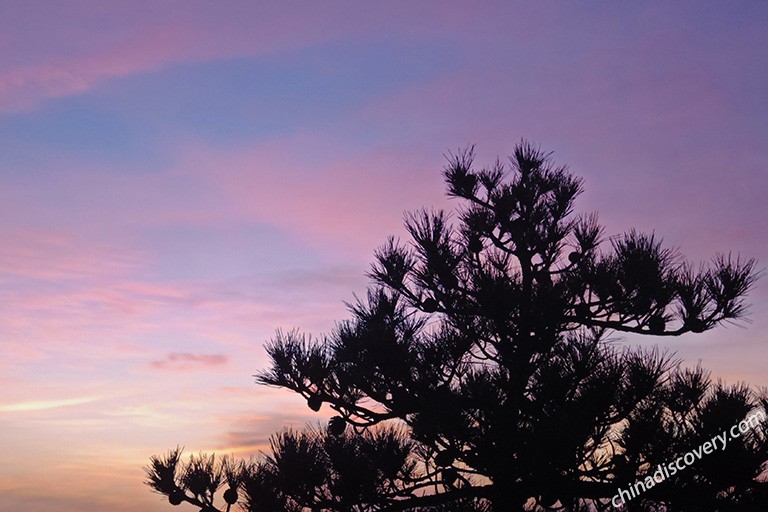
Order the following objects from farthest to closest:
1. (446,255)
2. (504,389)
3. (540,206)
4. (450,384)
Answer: (540,206) → (446,255) → (450,384) → (504,389)

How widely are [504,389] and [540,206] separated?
2.10 metres

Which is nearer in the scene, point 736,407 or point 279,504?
point 736,407

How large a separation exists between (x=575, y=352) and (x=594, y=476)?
0.95m

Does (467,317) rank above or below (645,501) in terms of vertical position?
above

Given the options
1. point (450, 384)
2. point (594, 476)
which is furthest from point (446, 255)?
point (594, 476)

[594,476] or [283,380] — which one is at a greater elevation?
[283,380]

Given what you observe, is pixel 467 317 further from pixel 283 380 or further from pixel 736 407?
pixel 736 407

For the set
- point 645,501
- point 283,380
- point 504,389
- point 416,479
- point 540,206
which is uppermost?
point 540,206

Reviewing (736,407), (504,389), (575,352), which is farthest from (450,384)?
(736,407)

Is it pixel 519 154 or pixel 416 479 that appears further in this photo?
pixel 519 154

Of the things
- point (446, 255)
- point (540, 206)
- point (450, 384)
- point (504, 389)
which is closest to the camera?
point (504, 389)

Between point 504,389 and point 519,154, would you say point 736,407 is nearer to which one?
point 504,389

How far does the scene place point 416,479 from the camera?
249 inches

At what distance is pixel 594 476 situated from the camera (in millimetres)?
5801
